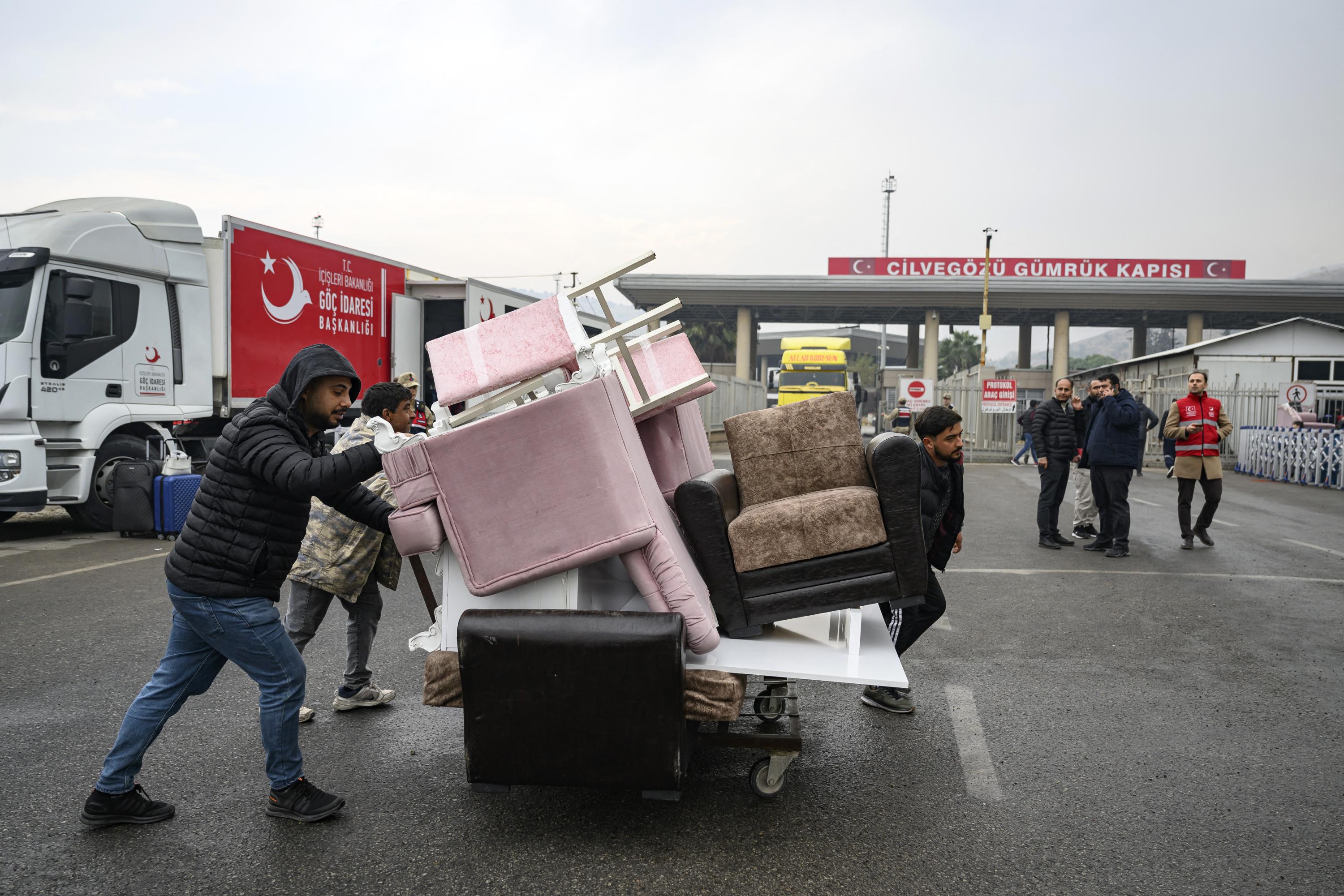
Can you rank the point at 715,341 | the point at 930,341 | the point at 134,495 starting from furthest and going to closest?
the point at 715,341 → the point at 930,341 → the point at 134,495

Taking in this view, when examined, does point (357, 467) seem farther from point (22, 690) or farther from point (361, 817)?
point (22, 690)

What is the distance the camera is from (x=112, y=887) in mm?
2900

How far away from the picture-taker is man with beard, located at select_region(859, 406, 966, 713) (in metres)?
4.43

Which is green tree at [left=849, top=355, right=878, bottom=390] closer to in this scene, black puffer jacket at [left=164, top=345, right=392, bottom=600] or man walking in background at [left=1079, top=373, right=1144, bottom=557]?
man walking in background at [left=1079, top=373, right=1144, bottom=557]

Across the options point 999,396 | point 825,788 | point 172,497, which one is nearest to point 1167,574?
point 825,788

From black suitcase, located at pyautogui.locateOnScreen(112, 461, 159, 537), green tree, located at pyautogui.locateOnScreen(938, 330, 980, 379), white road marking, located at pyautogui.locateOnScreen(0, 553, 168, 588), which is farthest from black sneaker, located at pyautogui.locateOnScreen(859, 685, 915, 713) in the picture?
green tree, located at pyautogui.locateOnScreen(938, 330, 980, 379)

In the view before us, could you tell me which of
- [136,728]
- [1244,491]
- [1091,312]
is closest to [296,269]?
[136,728]

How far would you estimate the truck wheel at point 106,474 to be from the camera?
1006 cm

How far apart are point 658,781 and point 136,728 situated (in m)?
1.87

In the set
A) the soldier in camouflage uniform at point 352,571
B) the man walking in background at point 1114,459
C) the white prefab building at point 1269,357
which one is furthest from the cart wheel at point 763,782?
the white prefab building at point 1269,357

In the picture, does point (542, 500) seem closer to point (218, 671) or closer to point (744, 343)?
point (218, 671)

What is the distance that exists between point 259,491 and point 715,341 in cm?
7043

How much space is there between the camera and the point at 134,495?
33.2ft

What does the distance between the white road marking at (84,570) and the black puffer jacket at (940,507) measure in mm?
7184
